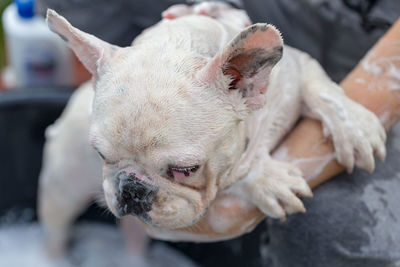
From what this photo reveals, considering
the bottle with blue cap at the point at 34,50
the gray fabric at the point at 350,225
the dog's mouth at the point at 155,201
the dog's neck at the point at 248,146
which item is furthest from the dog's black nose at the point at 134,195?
the bottle with blue cap at the point at 34,50

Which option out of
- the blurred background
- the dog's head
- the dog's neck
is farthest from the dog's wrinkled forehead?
the blurred background

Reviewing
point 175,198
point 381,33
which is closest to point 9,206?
point 175,198

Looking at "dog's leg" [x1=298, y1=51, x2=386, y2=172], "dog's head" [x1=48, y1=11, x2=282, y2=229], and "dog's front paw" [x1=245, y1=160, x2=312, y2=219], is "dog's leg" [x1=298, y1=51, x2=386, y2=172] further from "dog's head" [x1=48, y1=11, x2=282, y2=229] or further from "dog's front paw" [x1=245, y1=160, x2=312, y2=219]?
"dog's head" [x1=48, y1=11, x2=282, y2=229]

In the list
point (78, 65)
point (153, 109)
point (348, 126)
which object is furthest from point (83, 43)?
point (78, 65)

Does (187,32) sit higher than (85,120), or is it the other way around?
(187,32)

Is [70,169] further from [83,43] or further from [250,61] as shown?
[250,61]

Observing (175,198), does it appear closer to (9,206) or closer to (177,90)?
(177,90)

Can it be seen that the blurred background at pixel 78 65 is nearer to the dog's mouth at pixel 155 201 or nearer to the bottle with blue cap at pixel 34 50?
the bottle with blue cap at pixel 34 50
